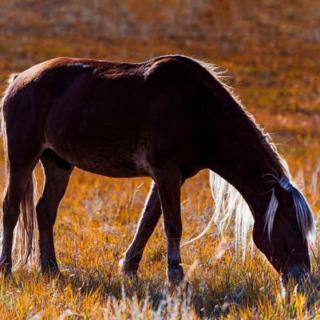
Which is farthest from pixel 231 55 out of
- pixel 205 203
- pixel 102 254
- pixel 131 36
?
pixel 102 254

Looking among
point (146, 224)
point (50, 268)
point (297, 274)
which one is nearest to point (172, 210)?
point (146, 224)

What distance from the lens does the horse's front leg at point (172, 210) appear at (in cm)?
602

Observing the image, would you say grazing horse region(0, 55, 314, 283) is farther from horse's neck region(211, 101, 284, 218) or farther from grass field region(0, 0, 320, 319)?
grass field region(0, 0, 320, 319)

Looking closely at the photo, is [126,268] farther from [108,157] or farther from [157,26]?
[157,26]

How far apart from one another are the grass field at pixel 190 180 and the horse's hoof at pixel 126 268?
9 cm

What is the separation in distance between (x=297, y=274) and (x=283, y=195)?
0.56m

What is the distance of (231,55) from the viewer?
36750mm

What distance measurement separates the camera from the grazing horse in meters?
5.89

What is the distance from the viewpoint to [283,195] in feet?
19.1

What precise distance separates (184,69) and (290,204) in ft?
4.34

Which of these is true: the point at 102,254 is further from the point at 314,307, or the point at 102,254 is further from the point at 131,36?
the point at 131,36

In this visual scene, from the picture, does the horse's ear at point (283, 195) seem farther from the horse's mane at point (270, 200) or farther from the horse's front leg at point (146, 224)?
the horse's front leg at point (146, 224)

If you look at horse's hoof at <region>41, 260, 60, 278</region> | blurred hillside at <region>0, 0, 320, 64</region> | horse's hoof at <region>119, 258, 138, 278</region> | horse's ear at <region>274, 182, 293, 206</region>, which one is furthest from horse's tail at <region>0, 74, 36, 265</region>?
blurred hillside at <region>0, 0, 320, 64</region>

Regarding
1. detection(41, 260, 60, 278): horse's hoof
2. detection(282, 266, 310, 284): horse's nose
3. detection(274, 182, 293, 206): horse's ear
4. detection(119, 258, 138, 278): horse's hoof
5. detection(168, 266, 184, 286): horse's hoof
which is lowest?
detection(41, 260, 60, 278): horse's hoof
